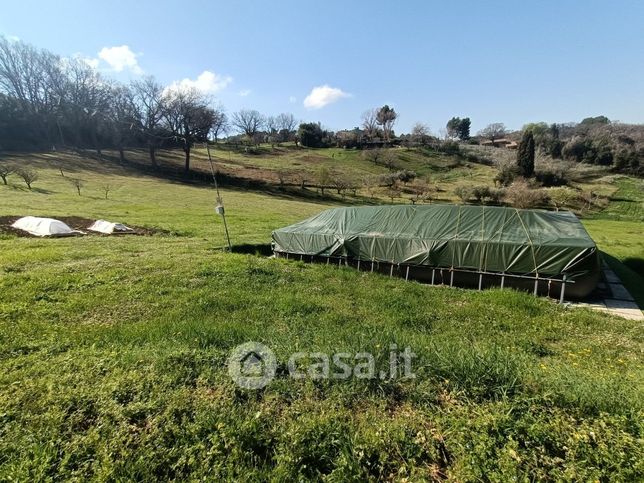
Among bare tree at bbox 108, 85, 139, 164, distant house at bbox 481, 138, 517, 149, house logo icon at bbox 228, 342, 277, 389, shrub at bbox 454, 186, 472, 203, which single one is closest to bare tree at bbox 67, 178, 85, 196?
bare tree at bbox 108, 85, 139, 164

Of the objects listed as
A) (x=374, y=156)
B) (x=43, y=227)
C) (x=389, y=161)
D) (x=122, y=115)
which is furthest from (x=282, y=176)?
(x=43, y=227)

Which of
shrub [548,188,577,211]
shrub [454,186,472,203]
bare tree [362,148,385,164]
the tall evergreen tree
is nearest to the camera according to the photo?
shrub [548,188,577,211]

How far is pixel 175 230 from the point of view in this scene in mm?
17859

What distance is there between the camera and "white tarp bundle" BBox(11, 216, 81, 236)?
1493cm

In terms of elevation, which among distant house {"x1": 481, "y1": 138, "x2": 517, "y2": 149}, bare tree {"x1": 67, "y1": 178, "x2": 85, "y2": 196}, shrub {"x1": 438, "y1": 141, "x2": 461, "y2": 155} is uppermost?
distant house {"x1": 481, "y1": 138, "x2": 517, "y2": 149}

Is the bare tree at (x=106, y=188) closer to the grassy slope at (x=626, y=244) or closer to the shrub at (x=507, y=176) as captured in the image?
the grassy slope at (x=626, y=244)

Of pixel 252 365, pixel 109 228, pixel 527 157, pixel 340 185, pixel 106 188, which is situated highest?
pixel 527 157

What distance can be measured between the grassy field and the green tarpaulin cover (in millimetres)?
2133

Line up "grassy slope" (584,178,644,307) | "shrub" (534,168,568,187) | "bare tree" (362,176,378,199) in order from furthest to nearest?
"shrub" (534,168,568,187) < "bare tree" (362,176,378,199) < "grassy slope" (584,178,644,307)

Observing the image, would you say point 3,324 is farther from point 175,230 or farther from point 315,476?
point 175,230

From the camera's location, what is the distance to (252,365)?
157 inches

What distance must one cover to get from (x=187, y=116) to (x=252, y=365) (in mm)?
51239

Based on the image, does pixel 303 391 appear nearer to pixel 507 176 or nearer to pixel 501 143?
pixel 507 176

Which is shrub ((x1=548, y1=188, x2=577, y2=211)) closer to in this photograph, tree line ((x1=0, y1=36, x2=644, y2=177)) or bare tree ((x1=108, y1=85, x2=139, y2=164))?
tree line ((x1=0, y1=36, x2=644, y2=177))
